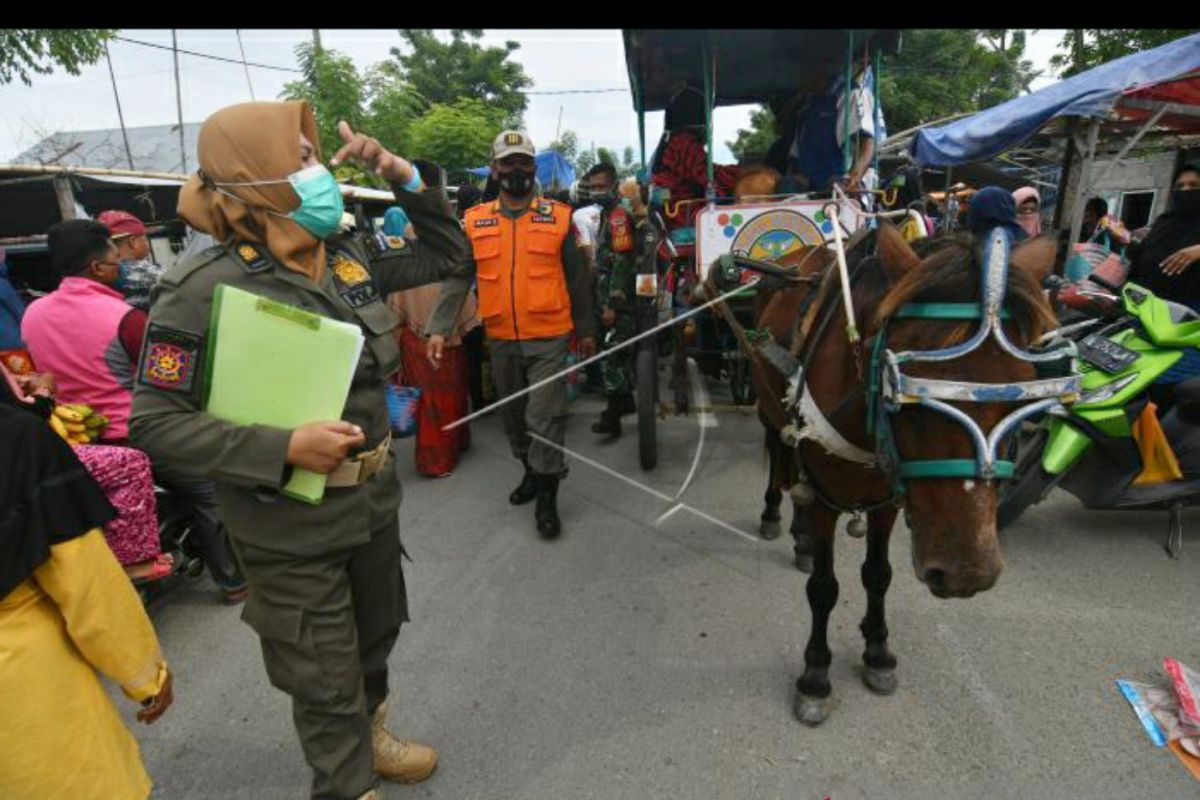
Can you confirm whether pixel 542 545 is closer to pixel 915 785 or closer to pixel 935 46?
pixel 915 785

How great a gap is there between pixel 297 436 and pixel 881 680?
7.31 ft

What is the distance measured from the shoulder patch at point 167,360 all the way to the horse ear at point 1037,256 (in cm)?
199

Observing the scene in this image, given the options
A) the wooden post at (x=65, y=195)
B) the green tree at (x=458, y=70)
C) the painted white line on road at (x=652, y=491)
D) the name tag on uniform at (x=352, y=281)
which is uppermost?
the green tree at (x=458, y=70)

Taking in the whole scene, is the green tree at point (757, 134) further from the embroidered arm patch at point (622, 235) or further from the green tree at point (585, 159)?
the embroidered arm patch at point (622, 235)

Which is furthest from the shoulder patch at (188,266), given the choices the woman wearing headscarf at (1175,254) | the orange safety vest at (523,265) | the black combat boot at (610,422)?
the woman wearing headscarf at (1175,254)

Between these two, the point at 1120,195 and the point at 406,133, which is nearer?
the point at 1120,195

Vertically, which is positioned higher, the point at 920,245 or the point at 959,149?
the point at 959,149

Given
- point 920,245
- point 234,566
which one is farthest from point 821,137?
point 234,566

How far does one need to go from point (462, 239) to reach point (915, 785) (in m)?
2.33

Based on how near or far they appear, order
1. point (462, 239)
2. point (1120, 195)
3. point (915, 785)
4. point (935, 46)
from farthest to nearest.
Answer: point (935, 46)
point (1120, 195)
point (462, 239)
point (915, 785)

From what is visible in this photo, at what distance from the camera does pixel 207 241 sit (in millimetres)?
6160

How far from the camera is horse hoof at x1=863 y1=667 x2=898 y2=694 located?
238 centimetres

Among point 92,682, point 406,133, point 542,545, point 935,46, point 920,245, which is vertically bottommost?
point 542,545

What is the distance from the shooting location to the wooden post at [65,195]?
726 centimetres
